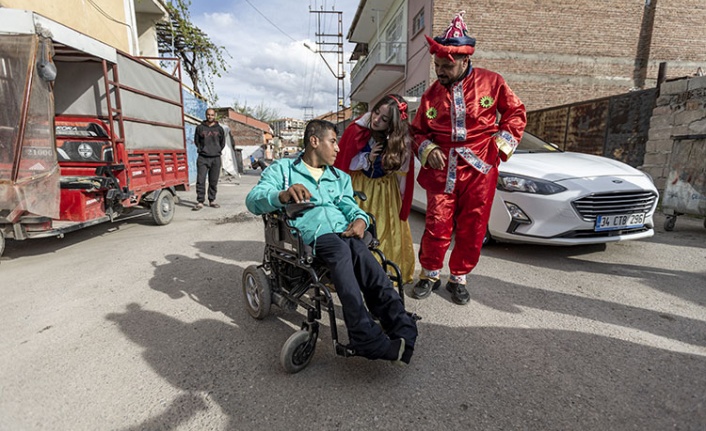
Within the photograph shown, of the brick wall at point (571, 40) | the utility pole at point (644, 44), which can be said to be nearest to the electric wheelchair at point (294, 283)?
the brick wall at point (571, 40)

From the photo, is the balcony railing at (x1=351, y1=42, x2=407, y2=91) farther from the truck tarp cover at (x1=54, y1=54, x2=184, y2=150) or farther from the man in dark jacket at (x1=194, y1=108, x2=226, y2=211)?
the truck tarp cover at (x1=54, y1=54, x2=184, y2=150)

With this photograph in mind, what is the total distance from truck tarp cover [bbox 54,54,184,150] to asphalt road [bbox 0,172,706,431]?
233 centimetres

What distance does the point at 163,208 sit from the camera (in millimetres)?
6008

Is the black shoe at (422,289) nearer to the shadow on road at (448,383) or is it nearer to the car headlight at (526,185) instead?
the shadow on road at (448,383)

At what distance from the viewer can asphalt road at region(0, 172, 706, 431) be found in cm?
168

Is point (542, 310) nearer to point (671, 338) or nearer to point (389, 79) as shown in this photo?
point (671, 338)

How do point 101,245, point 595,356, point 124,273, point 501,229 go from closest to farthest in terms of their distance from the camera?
point 595,356 → point 124,273 → point 501,229 → point 101,245

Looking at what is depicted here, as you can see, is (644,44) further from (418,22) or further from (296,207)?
(296,207)

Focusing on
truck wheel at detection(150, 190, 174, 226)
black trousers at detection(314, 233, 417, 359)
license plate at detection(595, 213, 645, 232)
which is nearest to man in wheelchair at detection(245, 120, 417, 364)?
black trousers at detection(314, 233, 417, 359)

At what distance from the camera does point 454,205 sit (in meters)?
2.92

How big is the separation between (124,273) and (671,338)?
4.55 m

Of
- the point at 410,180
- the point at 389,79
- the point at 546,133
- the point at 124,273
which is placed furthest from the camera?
the point at 389,79

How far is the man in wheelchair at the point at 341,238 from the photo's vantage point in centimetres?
184

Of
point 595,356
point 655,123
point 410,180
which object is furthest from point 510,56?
point 595,356
